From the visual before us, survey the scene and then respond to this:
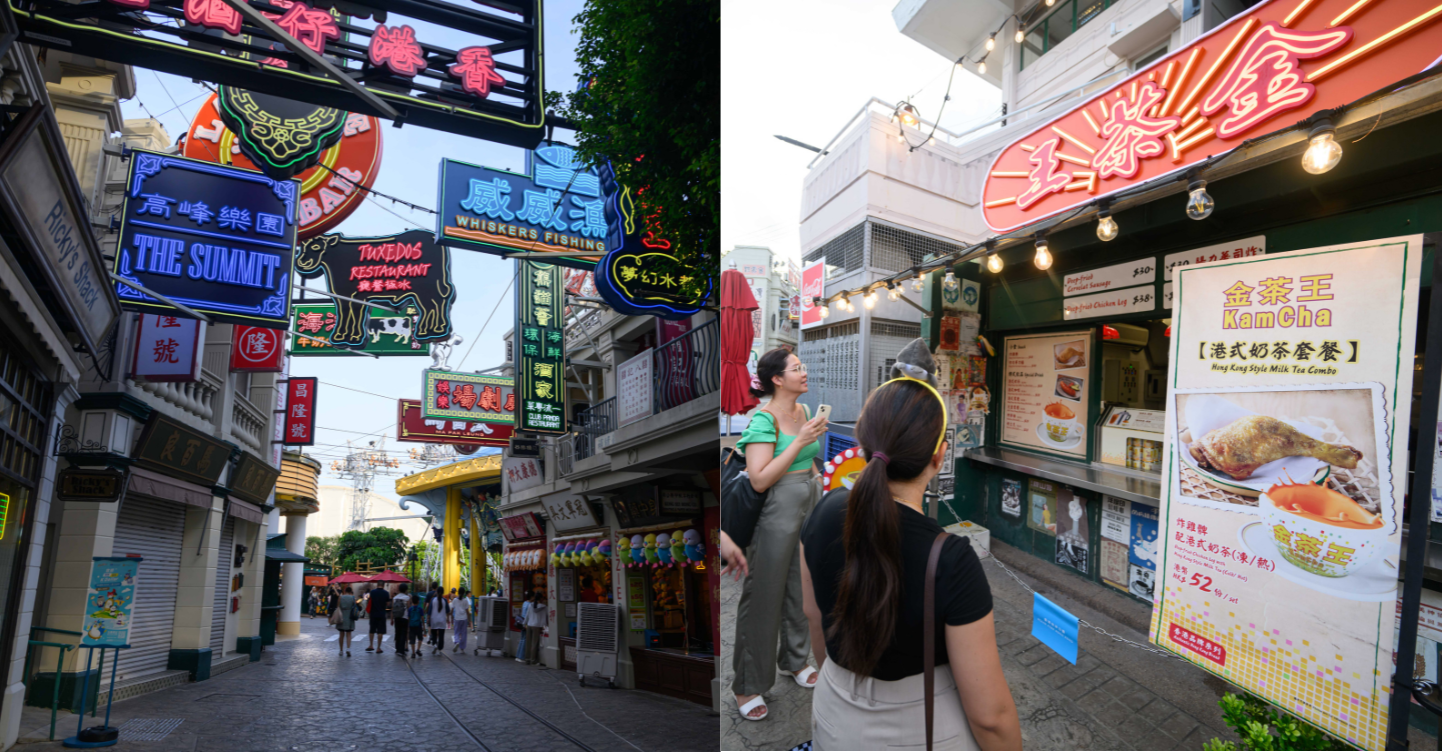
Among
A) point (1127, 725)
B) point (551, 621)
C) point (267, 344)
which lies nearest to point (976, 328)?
point (1127, 725)

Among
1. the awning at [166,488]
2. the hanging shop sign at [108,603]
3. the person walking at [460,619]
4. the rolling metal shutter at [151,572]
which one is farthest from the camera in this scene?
the person walking at [460,619]

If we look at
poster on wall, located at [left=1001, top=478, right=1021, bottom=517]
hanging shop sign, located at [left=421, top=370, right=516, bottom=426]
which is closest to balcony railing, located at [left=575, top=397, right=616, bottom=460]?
hanging shop sign, located at [left=421, top=370, right=516, bottom=426]

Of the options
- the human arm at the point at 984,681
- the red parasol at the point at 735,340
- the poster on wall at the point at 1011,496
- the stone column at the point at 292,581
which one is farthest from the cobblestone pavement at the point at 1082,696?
the stone column at the point at 292,581

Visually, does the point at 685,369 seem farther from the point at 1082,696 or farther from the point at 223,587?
Answer: the point at 223,587

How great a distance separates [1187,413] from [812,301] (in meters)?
0.89

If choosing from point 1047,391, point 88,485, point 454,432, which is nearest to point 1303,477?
point 1047,391

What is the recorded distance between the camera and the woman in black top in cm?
100

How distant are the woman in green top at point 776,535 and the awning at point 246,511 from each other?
984cm

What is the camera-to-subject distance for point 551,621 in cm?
800

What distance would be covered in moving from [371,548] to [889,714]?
36.2m

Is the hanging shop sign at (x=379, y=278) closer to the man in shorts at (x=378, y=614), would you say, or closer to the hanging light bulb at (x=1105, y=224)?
the man in shorts at (x=378, y=614)

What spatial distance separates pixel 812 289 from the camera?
1738mm

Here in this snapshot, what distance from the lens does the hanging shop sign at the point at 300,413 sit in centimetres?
1051

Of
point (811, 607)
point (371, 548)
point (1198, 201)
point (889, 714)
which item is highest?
point (1198, 201)
